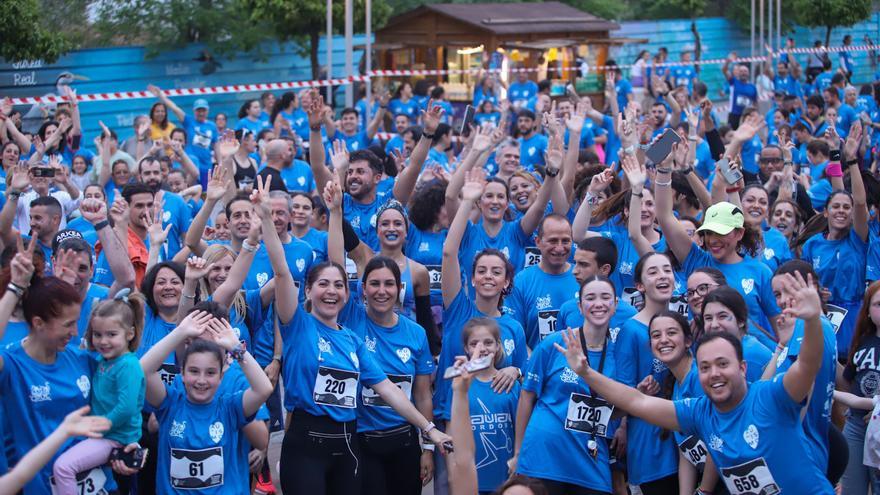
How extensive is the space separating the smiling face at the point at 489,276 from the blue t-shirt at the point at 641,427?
0.94 metres

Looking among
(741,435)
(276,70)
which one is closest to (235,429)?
(741,435)

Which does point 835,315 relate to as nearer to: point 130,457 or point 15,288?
point 130,457

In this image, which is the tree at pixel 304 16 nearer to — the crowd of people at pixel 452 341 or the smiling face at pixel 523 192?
the crowd of people at pixel 452 341

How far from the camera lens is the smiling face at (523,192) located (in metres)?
9.12

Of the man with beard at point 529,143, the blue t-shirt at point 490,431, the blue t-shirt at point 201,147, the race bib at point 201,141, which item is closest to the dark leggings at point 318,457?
the blue t-shirt at point 490,431

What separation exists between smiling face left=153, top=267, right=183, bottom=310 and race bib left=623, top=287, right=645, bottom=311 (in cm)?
291

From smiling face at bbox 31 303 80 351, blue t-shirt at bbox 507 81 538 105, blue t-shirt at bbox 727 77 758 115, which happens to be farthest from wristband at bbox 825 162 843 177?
blue t-shirt at bbox 727 77 758 115

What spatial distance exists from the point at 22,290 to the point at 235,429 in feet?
4.03

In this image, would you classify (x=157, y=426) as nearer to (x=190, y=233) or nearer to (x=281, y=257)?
(x=281, y=257)

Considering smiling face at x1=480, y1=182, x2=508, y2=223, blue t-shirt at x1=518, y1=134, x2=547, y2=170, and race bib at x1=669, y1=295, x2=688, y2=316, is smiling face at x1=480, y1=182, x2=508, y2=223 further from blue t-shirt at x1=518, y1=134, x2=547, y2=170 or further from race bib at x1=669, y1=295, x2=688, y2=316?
blue t-shirt at x1=518, y1=134, x2=547, y2=170

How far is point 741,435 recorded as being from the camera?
5.14m

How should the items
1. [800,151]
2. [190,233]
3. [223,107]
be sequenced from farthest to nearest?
[223,107], [800,151], [190,233]

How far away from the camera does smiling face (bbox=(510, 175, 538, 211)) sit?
9.12 m

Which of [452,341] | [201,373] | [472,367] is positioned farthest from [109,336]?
[452,341]
